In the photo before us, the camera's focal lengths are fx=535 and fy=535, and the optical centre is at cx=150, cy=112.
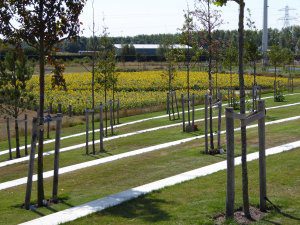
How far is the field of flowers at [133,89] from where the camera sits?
33281 mm

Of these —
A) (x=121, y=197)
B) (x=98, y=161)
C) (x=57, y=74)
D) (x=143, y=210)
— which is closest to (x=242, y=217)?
(x=143, y=210)

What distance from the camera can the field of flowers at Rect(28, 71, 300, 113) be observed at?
109 feet

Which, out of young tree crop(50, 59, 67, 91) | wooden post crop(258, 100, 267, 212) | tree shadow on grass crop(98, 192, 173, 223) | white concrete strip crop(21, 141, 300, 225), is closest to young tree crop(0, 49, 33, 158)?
young tree crop(50, 59, 67, 91)

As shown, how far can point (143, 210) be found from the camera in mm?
8719

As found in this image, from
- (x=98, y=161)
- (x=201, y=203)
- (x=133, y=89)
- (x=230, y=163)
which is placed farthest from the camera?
(x=133, y=89)

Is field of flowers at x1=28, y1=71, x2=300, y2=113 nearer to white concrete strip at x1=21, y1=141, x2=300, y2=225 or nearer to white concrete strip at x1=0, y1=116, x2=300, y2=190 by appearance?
white concrete strip at x1=0, y1=116, x2=300, y2=190

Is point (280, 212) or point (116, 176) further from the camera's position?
point (116, 176)

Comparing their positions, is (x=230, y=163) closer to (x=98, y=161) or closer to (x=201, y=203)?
(x=201, y=203)

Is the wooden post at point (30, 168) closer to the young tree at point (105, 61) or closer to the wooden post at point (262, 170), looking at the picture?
the wooden post at point (262, 170)

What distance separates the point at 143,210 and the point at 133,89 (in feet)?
113

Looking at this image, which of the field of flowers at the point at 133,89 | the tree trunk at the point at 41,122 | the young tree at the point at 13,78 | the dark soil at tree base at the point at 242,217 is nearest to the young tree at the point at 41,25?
the tree trunk at the point at 41,122

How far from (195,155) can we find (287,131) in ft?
13.8

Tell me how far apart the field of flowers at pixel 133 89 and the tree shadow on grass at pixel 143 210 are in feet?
68.5

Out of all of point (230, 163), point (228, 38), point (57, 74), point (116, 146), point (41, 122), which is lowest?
point (116, 146)
